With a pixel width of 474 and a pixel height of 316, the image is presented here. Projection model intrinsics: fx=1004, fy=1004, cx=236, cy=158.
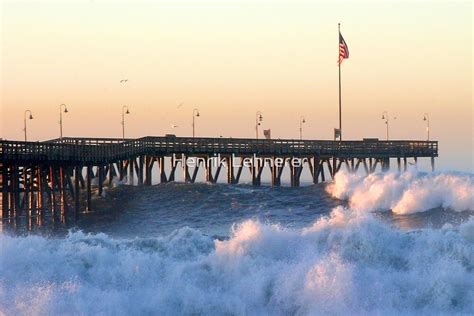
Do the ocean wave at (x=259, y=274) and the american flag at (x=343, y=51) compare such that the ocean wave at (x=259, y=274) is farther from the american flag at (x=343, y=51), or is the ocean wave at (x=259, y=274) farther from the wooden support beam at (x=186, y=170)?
the american flag at (x=343, y=51)

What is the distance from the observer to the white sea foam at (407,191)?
46625 millimetres

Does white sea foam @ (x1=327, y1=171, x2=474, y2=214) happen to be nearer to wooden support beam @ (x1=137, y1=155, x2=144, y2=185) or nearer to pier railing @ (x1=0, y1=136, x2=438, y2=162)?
pier railing @ (x1=0, y1=136, x2=438, y2=162)

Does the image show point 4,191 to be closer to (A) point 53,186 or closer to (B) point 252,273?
(A) point 53,186

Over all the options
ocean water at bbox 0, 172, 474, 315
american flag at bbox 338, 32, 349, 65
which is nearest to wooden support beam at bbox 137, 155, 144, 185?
american flag at bbox 338, 32, 349, 65

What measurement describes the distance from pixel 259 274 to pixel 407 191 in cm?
2410

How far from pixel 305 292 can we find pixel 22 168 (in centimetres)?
2654

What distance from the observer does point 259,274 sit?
86.2ft

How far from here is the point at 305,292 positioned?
25141 millimetres

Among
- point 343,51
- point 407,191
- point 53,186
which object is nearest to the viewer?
point 53,186

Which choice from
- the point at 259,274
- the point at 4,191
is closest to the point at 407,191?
the point at 4,191

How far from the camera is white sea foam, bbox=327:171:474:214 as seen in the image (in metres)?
46.6

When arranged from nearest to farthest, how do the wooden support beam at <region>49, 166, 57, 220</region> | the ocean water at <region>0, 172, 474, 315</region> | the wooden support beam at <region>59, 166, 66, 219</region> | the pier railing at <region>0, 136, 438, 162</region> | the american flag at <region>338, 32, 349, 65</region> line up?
the ocean water at <region>0, 172, 474, 315</region>
the wooden support beam at <region>49, 166, 57, 220</region>
the wooden support beam at <region>59, 166, 66, 219</region>
the pier railing at <region>0, 136, 438, 162</region>
the american flag at <region>338, 32, 349, 65</region>

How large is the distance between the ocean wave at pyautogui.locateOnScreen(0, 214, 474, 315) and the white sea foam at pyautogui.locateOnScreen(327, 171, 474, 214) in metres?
17.3

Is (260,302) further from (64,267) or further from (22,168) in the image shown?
(22,168)
